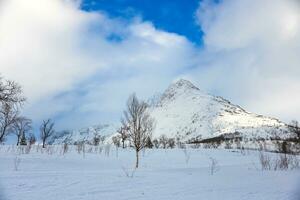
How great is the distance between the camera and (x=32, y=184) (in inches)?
365

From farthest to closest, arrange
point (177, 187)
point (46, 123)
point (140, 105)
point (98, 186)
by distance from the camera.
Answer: point (46, 123) < point (140, 105) < point (177, 187) < point (98, 186)

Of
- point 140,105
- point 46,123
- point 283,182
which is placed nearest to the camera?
point 283,182

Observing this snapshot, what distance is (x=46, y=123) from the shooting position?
142ft

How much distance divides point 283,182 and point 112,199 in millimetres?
6863

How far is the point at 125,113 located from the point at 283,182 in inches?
407

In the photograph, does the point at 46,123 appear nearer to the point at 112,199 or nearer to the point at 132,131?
the point at 132,131

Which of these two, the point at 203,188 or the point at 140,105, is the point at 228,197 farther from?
the point at 140,105

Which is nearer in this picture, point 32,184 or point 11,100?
point 32,184

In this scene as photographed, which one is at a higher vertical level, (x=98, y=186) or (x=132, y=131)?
(x=132, y=131)

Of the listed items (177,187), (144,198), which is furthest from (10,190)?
(177,187)

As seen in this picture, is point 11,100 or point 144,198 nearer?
point 144,198

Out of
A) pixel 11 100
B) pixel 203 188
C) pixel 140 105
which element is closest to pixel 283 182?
pixel 203 188

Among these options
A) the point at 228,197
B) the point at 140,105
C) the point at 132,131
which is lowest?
the point at 228,197

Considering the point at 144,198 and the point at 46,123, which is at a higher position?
the point at 46,123
